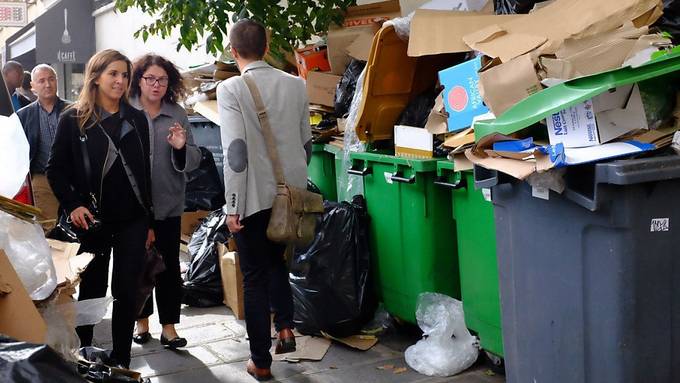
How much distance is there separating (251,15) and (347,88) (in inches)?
61.6

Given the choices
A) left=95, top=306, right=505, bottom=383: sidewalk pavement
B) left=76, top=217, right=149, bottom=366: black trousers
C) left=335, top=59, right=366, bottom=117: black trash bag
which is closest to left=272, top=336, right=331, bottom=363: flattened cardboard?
left=95, top=306, right=505, bottom=383: sidewalk pavement

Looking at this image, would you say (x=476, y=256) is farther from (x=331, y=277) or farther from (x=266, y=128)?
(x=266, y=128)

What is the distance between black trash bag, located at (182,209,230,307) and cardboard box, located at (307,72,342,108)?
1056 mm

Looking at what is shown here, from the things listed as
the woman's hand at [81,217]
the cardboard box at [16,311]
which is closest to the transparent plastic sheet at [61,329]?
the cardboard box at [16,311]

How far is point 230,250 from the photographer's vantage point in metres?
5.64

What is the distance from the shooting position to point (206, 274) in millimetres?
5879

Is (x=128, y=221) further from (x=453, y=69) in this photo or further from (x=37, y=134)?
(x=37, y=134)

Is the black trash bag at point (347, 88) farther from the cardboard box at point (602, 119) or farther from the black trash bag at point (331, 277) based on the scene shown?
the cardboard box at point (602, 119)

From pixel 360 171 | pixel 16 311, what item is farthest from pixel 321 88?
pixel 16 311

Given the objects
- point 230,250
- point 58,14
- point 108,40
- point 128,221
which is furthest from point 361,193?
point 58,14

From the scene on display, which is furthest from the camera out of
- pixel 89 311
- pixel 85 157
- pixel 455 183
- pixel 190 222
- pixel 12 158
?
pixel 190 222

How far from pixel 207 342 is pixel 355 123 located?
161cm

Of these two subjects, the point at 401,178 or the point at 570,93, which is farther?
the point at 401,178

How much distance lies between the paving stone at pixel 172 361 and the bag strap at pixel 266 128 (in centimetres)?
122
